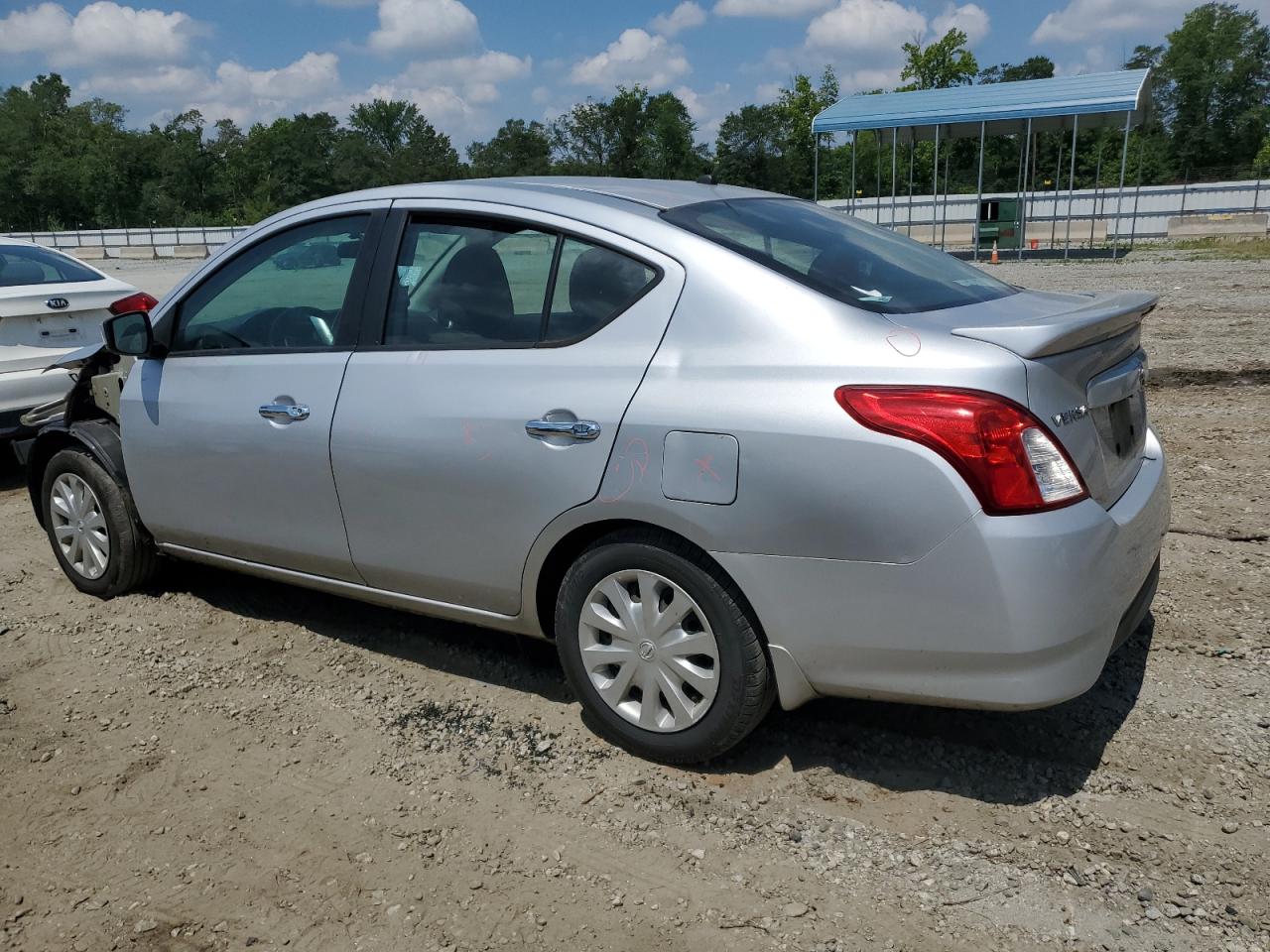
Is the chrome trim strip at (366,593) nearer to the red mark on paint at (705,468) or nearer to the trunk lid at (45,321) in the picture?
the red mark on paint at (705,468)

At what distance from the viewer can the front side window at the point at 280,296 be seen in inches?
152

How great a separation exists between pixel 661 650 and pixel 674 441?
0.63 metres

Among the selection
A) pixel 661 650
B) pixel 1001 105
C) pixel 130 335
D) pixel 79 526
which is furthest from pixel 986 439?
pixel 1001 105

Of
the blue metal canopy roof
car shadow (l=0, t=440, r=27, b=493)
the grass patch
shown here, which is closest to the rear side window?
car shadow (l=0, t=440, r=27, b=493)

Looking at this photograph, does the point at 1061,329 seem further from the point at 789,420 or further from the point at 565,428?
the point at 565,428

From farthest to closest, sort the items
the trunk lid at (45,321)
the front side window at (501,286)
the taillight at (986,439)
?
the trunk lid at (45,321) → the front side window at (501,286) → the taillight at (986,439)

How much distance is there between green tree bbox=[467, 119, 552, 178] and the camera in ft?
224

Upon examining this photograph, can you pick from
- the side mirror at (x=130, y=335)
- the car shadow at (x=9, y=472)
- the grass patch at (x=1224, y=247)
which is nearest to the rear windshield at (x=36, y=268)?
the car shadow at (x=9, y=472)

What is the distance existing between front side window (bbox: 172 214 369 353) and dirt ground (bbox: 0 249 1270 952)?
4.14 ft

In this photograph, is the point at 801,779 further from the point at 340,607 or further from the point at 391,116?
the point at 391,116

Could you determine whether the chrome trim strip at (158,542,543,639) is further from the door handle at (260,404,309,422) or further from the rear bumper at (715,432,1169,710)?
the rear bumper at (715,432,1169,710)

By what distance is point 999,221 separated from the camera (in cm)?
2598

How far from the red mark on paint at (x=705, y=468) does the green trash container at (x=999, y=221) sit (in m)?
25.1

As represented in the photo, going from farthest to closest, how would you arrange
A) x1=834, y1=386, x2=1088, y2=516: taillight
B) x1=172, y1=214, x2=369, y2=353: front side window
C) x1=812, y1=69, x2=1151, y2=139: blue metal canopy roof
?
1. x1=812, y1=69, x2=1151, y2=139: blue metal canopy roof
2. x1=172, y1=214, x2=369, y2=353: front side window
3. x1=834, y1=386, x2=1088, y2=516: taillight
